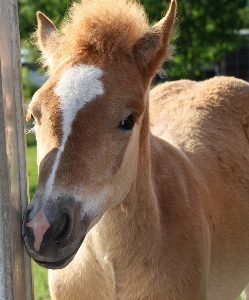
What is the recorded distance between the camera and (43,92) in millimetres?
2918

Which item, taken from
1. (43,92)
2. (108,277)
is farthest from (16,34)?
(108,277)

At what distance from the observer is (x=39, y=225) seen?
2.58 metres

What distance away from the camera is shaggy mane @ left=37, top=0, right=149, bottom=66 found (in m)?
3.11

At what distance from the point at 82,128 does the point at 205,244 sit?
4.46ft

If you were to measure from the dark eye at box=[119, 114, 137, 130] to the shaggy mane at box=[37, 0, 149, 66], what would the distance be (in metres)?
0.34

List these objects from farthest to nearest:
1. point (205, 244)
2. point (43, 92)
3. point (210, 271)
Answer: point (210, 271), point (205, 244), point (43, 92)

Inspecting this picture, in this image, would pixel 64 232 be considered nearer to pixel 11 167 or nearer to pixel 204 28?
pixel 11 167

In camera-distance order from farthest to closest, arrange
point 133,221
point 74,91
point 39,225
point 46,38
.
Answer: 1. point 46,38
2. point 133,221
3. point 74,91
4. point 39,225

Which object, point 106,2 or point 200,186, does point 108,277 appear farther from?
point 106,2

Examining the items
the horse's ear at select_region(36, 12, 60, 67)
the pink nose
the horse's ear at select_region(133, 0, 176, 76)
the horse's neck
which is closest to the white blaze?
the pink nose

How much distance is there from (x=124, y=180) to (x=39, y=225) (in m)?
0.67

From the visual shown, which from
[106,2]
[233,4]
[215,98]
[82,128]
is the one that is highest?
[106,2]

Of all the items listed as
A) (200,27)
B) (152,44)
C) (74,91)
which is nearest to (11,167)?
(74,91)

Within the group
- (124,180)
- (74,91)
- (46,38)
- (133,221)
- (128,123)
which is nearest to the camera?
(74,91)
